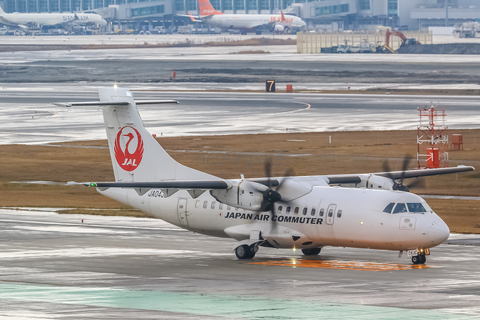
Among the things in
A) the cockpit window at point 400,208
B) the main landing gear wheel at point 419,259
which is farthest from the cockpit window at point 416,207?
the main landing gear wheel at point 419,259

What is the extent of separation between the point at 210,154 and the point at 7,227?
104ft

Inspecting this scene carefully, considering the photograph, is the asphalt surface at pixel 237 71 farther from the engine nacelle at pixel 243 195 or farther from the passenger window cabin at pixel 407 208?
the passenger window cabin at pixel 407 208

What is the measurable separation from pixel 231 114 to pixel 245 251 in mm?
66547

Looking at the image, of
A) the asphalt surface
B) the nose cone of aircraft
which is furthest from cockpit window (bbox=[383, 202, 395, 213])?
the asphalt surface

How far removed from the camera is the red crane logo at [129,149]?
126ft

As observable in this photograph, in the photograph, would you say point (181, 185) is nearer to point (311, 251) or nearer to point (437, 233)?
point (311, 251)

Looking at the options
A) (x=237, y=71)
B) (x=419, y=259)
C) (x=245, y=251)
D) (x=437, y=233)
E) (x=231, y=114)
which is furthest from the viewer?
(x=237, y=71)

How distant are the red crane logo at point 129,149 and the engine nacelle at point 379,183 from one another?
10.6m

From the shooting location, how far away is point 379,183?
116ft

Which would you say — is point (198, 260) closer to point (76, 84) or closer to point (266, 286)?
point (266, 286)

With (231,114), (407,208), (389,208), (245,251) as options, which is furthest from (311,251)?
(231,114)

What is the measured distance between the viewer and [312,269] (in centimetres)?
3120

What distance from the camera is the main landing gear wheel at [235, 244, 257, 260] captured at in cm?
3388

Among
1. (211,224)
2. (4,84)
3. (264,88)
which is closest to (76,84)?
(4,84)
